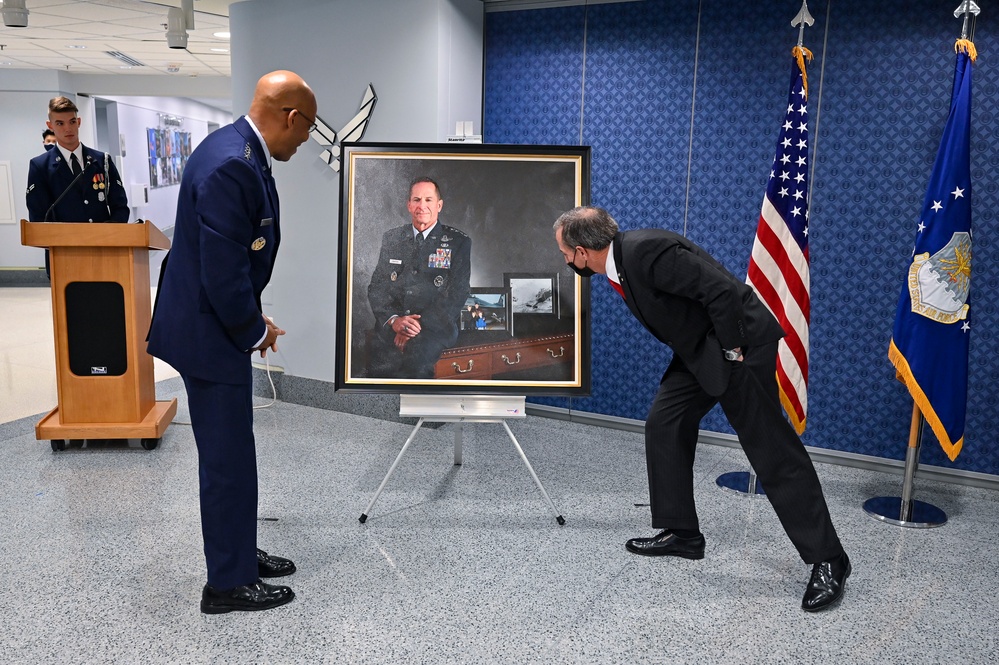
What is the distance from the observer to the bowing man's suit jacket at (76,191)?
4613 millimetres

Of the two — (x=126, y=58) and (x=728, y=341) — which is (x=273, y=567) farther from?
(x=126, y=58)

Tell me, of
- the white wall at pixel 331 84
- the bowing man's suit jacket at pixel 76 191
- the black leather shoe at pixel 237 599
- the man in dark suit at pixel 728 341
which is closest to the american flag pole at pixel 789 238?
the man in dark suit at pixel 728 341

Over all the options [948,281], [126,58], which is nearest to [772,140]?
[948,281]

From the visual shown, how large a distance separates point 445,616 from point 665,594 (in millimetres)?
744

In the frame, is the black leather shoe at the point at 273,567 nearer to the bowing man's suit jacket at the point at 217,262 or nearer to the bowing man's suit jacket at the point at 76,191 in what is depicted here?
the bowing man's suit jacket at the point at 217,262

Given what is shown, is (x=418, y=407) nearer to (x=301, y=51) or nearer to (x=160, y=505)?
(x=160, y=505)

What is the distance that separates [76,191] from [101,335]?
1.21m

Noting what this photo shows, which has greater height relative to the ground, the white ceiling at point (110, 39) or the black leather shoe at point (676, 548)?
the white ceiling at point (110, 39)

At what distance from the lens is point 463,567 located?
9.14ft

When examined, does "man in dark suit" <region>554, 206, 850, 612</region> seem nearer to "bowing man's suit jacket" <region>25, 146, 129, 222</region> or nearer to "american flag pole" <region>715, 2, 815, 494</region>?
"american flag pole" <region>715, 2, 815, 494</region>

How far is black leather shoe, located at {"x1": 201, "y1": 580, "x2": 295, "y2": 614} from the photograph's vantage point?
2.44 meters

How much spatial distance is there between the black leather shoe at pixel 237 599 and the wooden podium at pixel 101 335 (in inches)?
67.5

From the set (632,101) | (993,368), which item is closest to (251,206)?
(632,101)

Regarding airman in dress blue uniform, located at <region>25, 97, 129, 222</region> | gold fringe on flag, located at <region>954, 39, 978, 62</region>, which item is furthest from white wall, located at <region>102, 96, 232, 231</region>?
gold fringe on flag, located at <region>954, 39, 978, 62</region>
